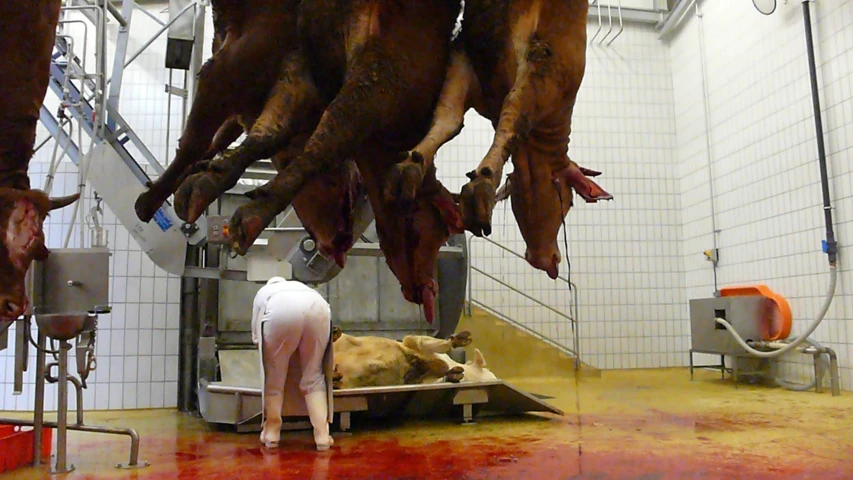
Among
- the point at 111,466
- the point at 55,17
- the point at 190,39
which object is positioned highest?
the point at 190,39

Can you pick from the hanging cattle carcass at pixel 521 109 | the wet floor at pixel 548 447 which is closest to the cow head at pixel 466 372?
the wet floor at pixel 548 447

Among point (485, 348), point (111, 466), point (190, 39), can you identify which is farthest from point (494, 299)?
point (190, 39)

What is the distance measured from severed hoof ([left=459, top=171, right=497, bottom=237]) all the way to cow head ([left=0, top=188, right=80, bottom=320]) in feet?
2.31

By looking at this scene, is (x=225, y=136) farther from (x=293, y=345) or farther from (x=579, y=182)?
(x=293, y=345)

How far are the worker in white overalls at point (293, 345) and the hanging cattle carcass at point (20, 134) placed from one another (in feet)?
10.5

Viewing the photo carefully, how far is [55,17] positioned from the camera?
122 centimetres

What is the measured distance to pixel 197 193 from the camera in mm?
862

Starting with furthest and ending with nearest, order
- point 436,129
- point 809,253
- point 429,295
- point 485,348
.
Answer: point 485,348, point 809,253, point 429,295, point 436,129

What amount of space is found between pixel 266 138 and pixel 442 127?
24 cm

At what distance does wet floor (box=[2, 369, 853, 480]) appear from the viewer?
388 centimetres

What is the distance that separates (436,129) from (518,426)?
4.69 meters

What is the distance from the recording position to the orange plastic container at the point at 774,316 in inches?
295

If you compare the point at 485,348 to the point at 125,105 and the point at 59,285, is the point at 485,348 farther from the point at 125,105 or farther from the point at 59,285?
the point at 59,285

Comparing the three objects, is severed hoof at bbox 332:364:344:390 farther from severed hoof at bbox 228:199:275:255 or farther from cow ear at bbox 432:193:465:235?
severed hoof at bbox 228:199:275:255
